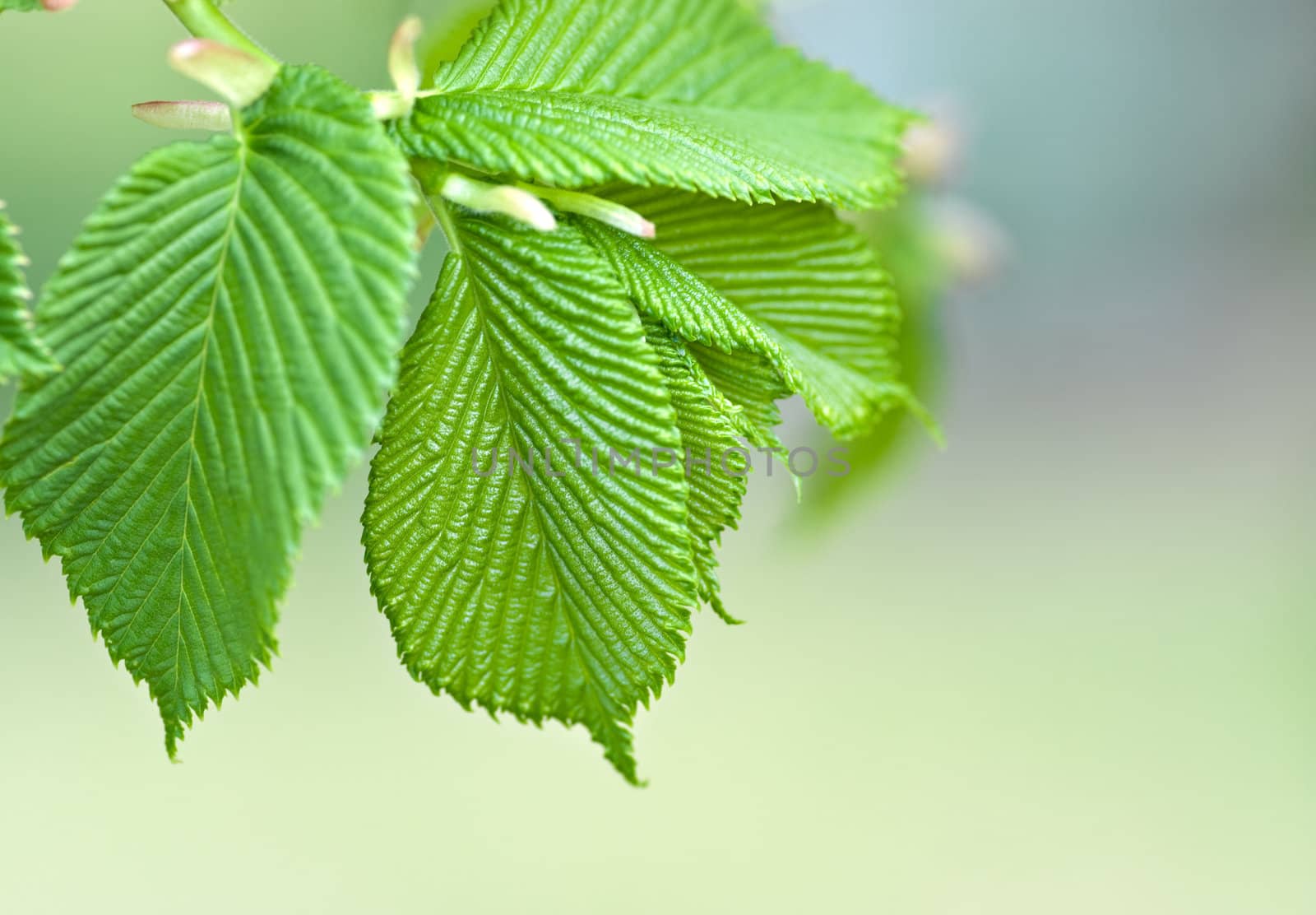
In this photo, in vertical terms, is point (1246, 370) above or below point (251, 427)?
above

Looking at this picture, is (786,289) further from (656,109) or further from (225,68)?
(225,68)

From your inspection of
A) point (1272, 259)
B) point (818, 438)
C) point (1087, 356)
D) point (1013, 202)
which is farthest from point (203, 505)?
point (1272, 259)

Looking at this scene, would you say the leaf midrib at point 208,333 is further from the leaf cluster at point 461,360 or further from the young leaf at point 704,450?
the young leaf at point 704,450

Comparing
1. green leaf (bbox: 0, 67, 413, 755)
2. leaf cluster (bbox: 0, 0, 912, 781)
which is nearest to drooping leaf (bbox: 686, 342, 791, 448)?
leaf cluster (bbox: 0, 0, 912, 781)

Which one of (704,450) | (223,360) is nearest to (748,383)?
(704,450)

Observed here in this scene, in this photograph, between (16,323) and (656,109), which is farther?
(656,109)

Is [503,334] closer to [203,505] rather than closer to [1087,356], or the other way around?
[203,505]

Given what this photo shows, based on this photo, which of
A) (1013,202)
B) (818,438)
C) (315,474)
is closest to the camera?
(315,474)
